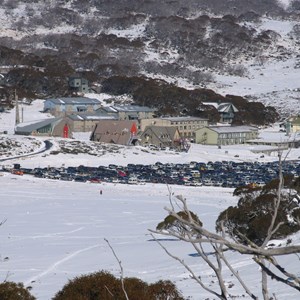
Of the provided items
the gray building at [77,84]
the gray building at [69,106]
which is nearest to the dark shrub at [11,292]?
the gray building at [69,106]

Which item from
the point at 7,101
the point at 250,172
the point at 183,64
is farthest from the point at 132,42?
the point at 250,172

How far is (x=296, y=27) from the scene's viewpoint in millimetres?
137000

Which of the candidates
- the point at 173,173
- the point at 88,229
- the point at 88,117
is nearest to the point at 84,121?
the point at 88,117

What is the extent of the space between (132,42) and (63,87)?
3554cm

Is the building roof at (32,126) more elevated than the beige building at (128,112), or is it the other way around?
the beige building at (128,112)

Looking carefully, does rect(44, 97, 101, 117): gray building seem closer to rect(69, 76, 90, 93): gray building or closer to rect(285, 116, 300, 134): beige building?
rect(69, 76, 90, 93): gray building

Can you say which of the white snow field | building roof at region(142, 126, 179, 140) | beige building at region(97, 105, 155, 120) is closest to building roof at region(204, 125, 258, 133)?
building roof at region(142, 126, 179, 140)

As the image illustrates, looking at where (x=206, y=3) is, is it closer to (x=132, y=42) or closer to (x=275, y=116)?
(x=132, y=42)

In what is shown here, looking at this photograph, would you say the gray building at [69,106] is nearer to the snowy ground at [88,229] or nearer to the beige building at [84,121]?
the beige building at [84,121]

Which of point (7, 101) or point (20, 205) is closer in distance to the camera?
point (20, 205)

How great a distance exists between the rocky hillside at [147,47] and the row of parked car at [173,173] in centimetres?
2951

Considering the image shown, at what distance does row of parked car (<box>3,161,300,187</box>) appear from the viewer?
39.2 metres

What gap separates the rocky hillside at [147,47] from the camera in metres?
81.8

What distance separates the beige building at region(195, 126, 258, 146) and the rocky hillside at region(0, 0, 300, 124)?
994 centimetres
